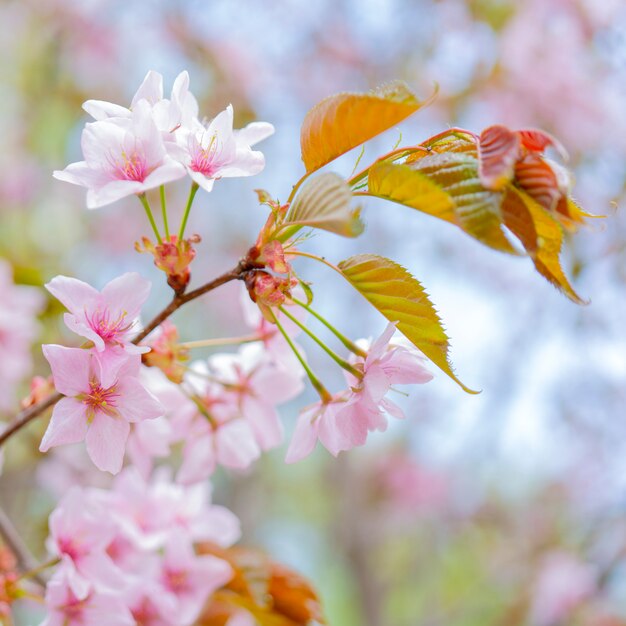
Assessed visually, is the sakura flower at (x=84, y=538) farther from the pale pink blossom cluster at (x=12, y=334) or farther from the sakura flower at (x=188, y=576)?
the pale pink blossom cluster at (x=12, y=334)

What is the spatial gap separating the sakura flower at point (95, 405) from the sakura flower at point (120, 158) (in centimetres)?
10

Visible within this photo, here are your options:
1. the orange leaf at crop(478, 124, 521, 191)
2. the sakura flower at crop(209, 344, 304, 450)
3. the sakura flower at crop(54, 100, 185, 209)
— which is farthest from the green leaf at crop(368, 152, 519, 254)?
the sakura flower at crop(209, 344, 304, 450)

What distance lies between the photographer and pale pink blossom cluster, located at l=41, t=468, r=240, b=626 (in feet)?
1.88

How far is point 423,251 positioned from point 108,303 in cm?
212

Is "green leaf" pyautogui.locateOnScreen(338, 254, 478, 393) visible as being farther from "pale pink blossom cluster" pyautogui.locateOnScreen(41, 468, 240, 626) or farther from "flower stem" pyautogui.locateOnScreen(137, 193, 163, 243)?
"pale pink blossom cluster" pyautogui.locateOnScreen(41, 468, 240, 626)

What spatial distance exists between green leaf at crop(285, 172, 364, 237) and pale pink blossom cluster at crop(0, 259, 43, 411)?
→ 24.5 inches

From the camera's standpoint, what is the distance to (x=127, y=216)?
9.78ft

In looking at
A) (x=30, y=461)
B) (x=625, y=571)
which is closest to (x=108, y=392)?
(x=30, y=461)

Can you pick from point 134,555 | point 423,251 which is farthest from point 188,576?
point 423,251

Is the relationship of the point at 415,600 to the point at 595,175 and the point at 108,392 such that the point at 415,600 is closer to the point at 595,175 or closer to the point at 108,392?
the point at 595,175

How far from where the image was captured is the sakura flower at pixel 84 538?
0.59m

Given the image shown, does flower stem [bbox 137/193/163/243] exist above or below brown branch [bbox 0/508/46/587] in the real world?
above

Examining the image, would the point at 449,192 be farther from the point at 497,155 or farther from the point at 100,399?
the point at 100,399

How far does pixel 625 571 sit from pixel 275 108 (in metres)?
1.91
